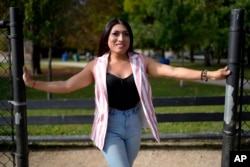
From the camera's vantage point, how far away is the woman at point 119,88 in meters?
Answer: 2.70

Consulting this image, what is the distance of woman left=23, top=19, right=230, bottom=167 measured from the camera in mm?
2703

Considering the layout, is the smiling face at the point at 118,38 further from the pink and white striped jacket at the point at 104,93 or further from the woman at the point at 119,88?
the pink and white striped jacket at the point at 104,93

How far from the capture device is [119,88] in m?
2.71

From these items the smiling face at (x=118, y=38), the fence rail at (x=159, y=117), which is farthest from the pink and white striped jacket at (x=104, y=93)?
the fence rail at (x=159, y=117)

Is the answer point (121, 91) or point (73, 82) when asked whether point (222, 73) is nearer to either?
point (121, 91)

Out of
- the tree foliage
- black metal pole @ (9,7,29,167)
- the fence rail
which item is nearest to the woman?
black metal pole @ (9,7,29,167)

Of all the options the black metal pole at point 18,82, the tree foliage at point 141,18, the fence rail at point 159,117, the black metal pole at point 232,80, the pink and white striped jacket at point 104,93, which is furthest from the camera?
the tree foliage at point 141,18

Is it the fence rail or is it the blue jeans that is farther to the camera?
the fence rail

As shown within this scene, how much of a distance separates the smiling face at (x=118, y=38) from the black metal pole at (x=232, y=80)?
805 millimetres

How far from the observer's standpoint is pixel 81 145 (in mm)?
5840

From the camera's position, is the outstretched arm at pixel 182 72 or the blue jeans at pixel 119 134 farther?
the blue jeans at pixel 119 134

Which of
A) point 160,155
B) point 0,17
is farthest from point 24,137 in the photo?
point 0,17

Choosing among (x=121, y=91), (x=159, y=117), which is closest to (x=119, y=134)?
(x=121, y=91)

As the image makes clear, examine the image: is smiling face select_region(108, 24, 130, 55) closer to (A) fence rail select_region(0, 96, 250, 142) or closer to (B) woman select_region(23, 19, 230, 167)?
(B) woman select_region(23, 19, 230, 167)
